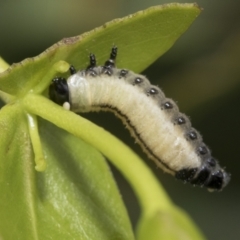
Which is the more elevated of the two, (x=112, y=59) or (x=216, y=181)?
(x=112, y=59)

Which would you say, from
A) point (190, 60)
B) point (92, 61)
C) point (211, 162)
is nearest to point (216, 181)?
point (211, 162)

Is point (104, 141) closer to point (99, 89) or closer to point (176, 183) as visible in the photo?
point (99, 89)

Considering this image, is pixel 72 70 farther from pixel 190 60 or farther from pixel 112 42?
pixel 190 60

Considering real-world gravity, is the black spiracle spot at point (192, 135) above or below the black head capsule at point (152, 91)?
below

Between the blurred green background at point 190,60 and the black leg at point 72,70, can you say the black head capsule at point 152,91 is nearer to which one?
the black leg at point 72,70

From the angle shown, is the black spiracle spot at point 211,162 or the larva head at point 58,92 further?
the black spiracle spot at point 211,162

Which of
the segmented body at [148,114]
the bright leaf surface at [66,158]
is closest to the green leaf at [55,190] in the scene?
the bright leaf surface at [66,158]

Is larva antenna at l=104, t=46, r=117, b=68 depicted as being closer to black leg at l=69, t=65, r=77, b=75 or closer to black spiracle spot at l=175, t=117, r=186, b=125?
black leg at l=69, t=65, r=77, b=75
